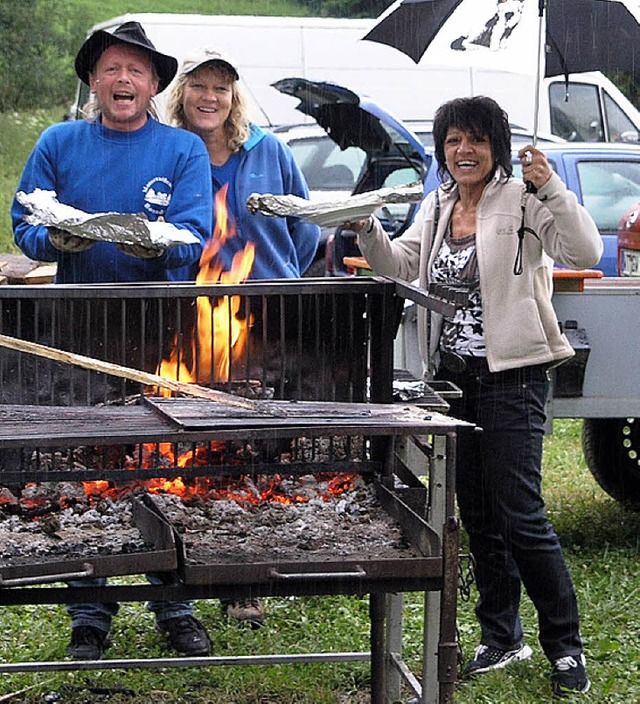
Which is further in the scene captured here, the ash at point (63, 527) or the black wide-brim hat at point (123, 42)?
the black wide-brim hat at point (123, 42)

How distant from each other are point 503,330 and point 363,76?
1137cm

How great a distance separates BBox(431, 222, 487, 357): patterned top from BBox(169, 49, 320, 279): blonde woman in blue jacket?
31.1 inches

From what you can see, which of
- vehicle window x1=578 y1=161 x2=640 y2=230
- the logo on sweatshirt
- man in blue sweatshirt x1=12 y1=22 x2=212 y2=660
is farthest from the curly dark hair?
vehicle window x1=578 y1=161 x2=640 y2=230

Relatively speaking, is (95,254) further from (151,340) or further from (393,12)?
(393,12)

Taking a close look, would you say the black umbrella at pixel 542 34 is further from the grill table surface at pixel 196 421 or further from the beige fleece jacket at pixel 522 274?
the grill table surface at pixel 196 421

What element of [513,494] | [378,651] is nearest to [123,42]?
[513,494]

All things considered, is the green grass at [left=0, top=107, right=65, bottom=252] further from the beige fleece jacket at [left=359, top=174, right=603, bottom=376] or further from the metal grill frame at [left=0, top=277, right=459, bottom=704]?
the beige fleece jacket at [left=359, top=174, right=603, bottom=376]

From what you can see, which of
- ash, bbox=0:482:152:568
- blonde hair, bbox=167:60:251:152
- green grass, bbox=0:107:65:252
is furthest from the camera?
green grass, bbox=0:107:65:252

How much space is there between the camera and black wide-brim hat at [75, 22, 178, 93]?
448cm

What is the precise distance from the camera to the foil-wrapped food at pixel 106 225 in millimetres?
3773

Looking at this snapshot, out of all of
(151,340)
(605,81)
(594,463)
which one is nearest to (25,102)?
(605,81)

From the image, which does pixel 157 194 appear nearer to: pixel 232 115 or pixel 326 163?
pixel 232 115

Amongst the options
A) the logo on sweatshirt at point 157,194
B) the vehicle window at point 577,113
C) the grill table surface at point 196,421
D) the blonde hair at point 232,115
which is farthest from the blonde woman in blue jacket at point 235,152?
the vehicle window at point 577,113

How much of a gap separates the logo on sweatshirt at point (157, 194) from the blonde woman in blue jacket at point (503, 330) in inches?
27.4
